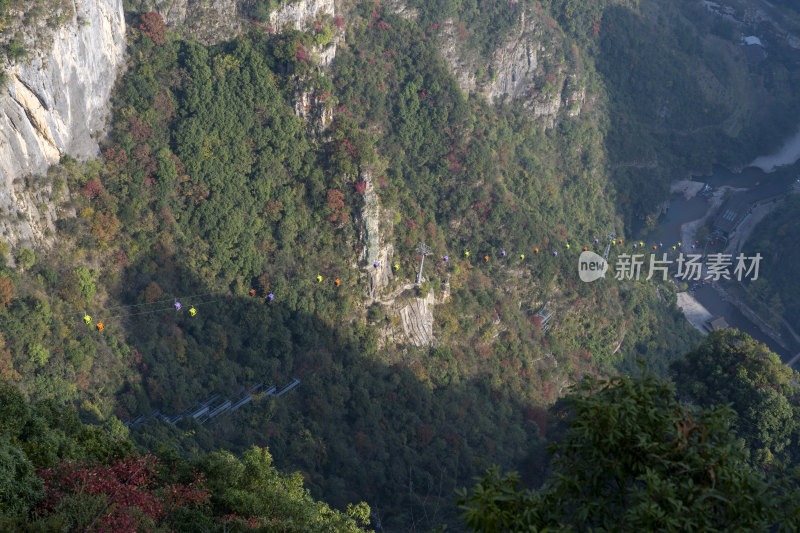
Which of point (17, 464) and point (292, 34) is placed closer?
point (17, 464)

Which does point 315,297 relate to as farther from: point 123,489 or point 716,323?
point 716,323

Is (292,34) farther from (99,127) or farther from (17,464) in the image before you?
(17,464)

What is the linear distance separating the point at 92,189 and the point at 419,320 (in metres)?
22.7

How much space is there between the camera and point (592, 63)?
259 ft

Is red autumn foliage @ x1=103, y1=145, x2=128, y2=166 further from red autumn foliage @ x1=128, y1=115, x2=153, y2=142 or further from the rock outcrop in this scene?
the rock outcrop

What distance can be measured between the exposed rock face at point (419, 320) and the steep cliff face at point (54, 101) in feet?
73.3

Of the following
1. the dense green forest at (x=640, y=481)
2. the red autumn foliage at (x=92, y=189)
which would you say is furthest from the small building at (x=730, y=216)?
the dense green forest at (x=640, y=481)

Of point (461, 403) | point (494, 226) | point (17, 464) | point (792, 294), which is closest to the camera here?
point (17, 464)

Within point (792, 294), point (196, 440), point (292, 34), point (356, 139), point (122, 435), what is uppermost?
point (292, 34)

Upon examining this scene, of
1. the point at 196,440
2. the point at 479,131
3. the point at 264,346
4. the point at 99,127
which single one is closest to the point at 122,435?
the point at 196,440

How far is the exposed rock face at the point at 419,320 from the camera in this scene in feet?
159

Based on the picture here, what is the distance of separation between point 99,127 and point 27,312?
497 inches

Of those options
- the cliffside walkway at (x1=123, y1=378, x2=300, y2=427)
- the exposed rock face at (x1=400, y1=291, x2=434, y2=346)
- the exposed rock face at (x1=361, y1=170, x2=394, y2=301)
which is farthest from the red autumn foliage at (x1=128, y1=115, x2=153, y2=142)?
the exposed rock face at (x1=400, y1=291, x2=434, y2=346)

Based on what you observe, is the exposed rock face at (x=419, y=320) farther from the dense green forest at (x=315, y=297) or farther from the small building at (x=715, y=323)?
the small building at (x=715, y=323)
